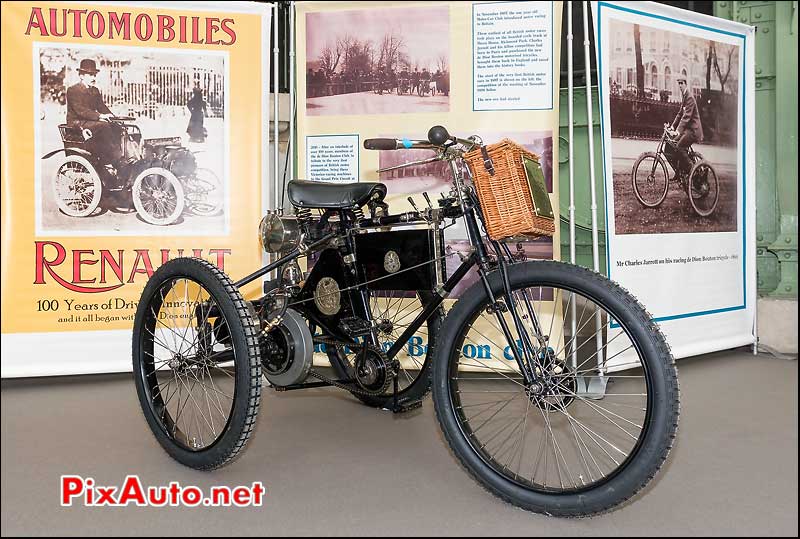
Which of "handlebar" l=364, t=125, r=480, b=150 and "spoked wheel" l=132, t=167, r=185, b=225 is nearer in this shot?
"handlebar" l=364, t=125, r=480, b=150

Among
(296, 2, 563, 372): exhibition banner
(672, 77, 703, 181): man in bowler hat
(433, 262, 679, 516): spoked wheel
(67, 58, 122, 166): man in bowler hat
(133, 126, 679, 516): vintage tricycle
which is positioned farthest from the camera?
(672, 77, 703, 181): man in bowler hat

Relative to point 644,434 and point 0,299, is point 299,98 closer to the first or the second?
point 0,299

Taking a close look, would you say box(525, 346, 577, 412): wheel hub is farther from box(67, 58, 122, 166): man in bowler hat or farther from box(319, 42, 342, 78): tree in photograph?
box(67, 58, 122, 166): man in bowler hat

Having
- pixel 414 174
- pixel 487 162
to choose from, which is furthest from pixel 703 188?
pixel 487 162

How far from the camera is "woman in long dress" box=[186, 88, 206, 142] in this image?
3449 mm

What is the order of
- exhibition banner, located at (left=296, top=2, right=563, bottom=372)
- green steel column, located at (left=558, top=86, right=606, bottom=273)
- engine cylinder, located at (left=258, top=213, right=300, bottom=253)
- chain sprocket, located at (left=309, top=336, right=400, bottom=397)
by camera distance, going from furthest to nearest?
green steel column, located at (left=558, top=86, right=606, bottom=273)
exhibition banner, located at (left=296, top=2, right=563, bottom=372)
engine cylinder, located at (left=258, top=213, right=300, bottom=253)
chain sprocket, located at (left=309, top=336, right=400, bottom=397)

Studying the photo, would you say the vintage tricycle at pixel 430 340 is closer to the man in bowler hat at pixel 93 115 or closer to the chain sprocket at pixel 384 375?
the chain sprocket at pixel 384 375

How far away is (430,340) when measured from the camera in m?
2.67

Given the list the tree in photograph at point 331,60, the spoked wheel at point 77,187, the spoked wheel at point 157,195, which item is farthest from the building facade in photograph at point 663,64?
the spoked wheel at point 77,187

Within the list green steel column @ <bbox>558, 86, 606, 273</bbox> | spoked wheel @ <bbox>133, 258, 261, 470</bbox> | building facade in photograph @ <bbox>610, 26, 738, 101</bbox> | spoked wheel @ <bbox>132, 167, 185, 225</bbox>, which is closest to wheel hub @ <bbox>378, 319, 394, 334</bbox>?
spoked wheel @ <bbox>133, 258, 261, 470</bbox>

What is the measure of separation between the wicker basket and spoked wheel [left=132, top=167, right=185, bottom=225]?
2.00 metres

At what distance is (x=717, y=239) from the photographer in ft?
12.4

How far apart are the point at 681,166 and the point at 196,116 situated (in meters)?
2.54

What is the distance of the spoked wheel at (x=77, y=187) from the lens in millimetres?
3357
